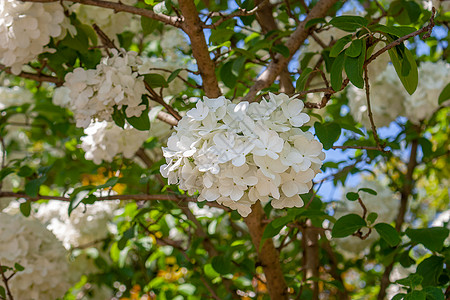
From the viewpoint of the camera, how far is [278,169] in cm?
95

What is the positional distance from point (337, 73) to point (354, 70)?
6 cm

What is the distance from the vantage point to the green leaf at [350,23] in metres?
1.12

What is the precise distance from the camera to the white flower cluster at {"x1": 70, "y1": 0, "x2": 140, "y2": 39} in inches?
72.2

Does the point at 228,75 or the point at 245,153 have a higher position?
the point at 228,75

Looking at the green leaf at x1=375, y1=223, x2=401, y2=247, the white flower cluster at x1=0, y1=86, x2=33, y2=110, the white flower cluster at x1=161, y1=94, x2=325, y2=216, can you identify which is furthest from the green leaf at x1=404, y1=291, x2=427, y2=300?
the white flower cluster at x1=0, y1=86, x2=33, y2=110

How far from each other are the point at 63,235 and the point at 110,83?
1.43m

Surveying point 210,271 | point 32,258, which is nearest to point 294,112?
point 210,271

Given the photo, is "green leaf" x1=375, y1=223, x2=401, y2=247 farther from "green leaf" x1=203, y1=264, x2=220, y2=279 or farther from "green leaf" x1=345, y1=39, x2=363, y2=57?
"green leaf" x1=203, y1=264, x2=220, y2=279

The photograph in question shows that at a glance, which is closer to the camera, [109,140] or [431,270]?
[431,270]

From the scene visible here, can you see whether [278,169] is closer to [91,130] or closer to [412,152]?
[91,130]

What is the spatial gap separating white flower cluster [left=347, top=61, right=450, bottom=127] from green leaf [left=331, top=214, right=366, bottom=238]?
3.64 feet

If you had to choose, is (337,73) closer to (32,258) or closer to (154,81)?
(154,81)

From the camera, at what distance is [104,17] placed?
186 centimetres

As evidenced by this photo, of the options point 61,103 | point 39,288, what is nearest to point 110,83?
point 39,288
